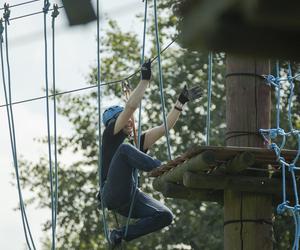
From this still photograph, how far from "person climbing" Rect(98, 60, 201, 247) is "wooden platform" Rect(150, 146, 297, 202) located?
63 cm

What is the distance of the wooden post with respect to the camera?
15.4 feet

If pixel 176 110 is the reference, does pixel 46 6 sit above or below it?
above

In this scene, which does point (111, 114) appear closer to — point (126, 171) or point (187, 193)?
point (126, 171)

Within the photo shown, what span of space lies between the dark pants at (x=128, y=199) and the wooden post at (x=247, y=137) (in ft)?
3.26

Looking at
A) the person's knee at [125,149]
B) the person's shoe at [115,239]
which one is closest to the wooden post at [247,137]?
the person's knee at [125,149]

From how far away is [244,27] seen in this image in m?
1.27

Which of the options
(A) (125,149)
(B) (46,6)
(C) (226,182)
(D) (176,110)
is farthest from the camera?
(B) (46,6)

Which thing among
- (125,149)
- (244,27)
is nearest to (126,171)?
(125,149)

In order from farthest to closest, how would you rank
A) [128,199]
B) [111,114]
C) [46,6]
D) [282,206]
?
[46,6] → [111,114] → [128,199] → [282,206]

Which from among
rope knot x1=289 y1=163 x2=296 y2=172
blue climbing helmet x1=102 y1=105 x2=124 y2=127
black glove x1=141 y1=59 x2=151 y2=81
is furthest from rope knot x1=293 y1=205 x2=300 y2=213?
blue climbing helmet x1=102 y1=105 x2=124 y2=127

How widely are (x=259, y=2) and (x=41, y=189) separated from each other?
17.4 m

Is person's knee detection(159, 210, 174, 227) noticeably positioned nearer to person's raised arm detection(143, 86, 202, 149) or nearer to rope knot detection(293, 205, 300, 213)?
person's raised arm detection(143, 86, 202, 149)

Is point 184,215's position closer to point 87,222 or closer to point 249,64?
point 87,222

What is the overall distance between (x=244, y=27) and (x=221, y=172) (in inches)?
137
